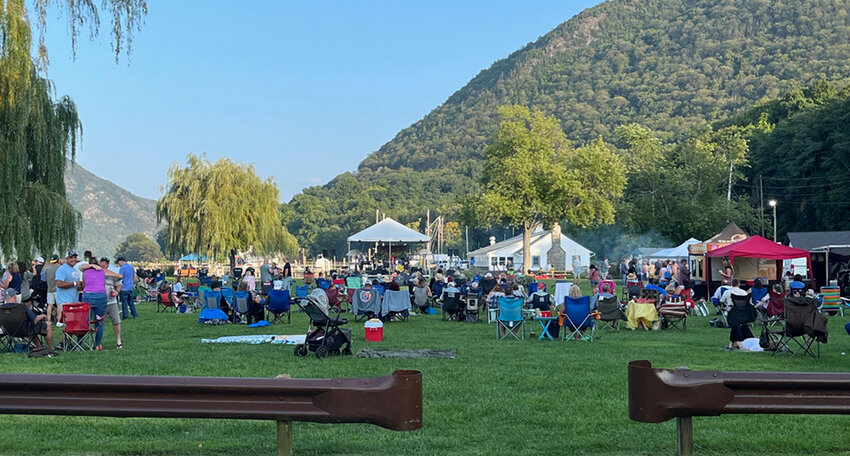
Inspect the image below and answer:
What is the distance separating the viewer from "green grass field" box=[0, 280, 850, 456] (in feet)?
18.9

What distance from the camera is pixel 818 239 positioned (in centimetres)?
3409

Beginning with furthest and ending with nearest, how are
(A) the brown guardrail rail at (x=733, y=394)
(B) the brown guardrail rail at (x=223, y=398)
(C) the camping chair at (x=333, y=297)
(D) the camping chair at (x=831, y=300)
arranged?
(C) the camping chair at (x=333, y=297) → (D) the camping chair at (x=831, y=300) → (A) the brown guardrail rail at (x=733, y=394) → (B) the brown guardrail rail at (x=223, y=398)

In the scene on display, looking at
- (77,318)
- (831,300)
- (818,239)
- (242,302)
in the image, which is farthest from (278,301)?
(818,239)

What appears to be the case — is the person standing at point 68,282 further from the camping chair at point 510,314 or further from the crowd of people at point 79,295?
the camping chair at point 510,314

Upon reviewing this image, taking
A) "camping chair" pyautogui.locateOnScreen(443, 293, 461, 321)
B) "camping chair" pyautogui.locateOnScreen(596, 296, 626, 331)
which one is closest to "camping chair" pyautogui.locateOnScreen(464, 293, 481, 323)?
"camping chair" pyautogui.locateOnScreen(443, 293, 461, 321)

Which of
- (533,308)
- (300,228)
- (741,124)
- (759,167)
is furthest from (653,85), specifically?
(533,308)

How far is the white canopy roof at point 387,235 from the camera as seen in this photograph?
4069 centimetres

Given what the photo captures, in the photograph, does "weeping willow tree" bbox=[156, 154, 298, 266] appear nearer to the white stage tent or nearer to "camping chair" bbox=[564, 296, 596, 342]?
the white stage tent

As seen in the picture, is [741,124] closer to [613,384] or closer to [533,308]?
[533,308]

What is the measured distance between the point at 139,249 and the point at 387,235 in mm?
126810

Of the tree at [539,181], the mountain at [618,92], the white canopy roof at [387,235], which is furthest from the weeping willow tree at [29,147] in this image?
the mountain at [618,92]

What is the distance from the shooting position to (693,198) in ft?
204

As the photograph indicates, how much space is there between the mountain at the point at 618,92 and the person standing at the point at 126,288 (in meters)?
94.8

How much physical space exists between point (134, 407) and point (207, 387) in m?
0.38
